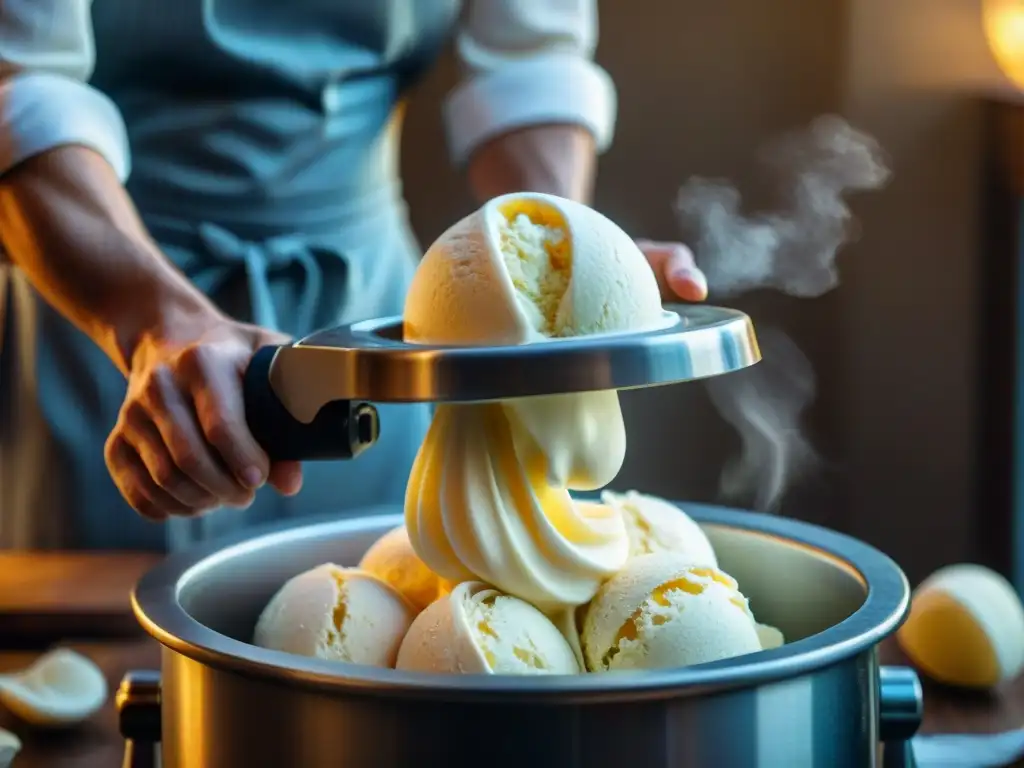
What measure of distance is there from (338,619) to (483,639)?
0.09 meters

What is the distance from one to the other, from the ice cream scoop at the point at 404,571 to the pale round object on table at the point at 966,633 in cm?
34

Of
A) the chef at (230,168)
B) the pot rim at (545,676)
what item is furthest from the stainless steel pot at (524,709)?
the chef at (230,168)

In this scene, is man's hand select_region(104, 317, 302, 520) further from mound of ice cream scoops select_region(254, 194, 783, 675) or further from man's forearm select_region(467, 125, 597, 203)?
man's forearm select_region(467, 125, 597, 203)

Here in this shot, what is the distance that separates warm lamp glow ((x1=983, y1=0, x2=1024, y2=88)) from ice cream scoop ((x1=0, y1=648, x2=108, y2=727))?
1.43 metres

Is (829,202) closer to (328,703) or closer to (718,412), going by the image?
(718,412)

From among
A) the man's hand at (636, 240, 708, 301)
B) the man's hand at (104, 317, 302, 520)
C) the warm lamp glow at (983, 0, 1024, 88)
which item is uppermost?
the warm lamp glow at (983, 0, 1024, 88)

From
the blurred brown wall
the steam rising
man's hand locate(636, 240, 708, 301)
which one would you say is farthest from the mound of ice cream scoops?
the blurred brown wall

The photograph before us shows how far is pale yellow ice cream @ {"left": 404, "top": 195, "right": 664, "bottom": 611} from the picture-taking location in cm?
59

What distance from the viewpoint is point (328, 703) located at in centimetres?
47

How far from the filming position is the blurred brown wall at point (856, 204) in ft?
6.27

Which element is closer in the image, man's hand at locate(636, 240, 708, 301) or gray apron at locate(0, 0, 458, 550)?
man's hand at locate(636, 240, 708, 301)

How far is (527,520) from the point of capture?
0.62 m

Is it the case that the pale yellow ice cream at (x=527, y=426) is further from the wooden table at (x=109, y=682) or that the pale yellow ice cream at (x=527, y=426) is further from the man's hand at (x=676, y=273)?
the wooden table at (x=109, y=682)

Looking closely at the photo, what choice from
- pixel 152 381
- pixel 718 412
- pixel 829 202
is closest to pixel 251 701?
pixel 152 381
